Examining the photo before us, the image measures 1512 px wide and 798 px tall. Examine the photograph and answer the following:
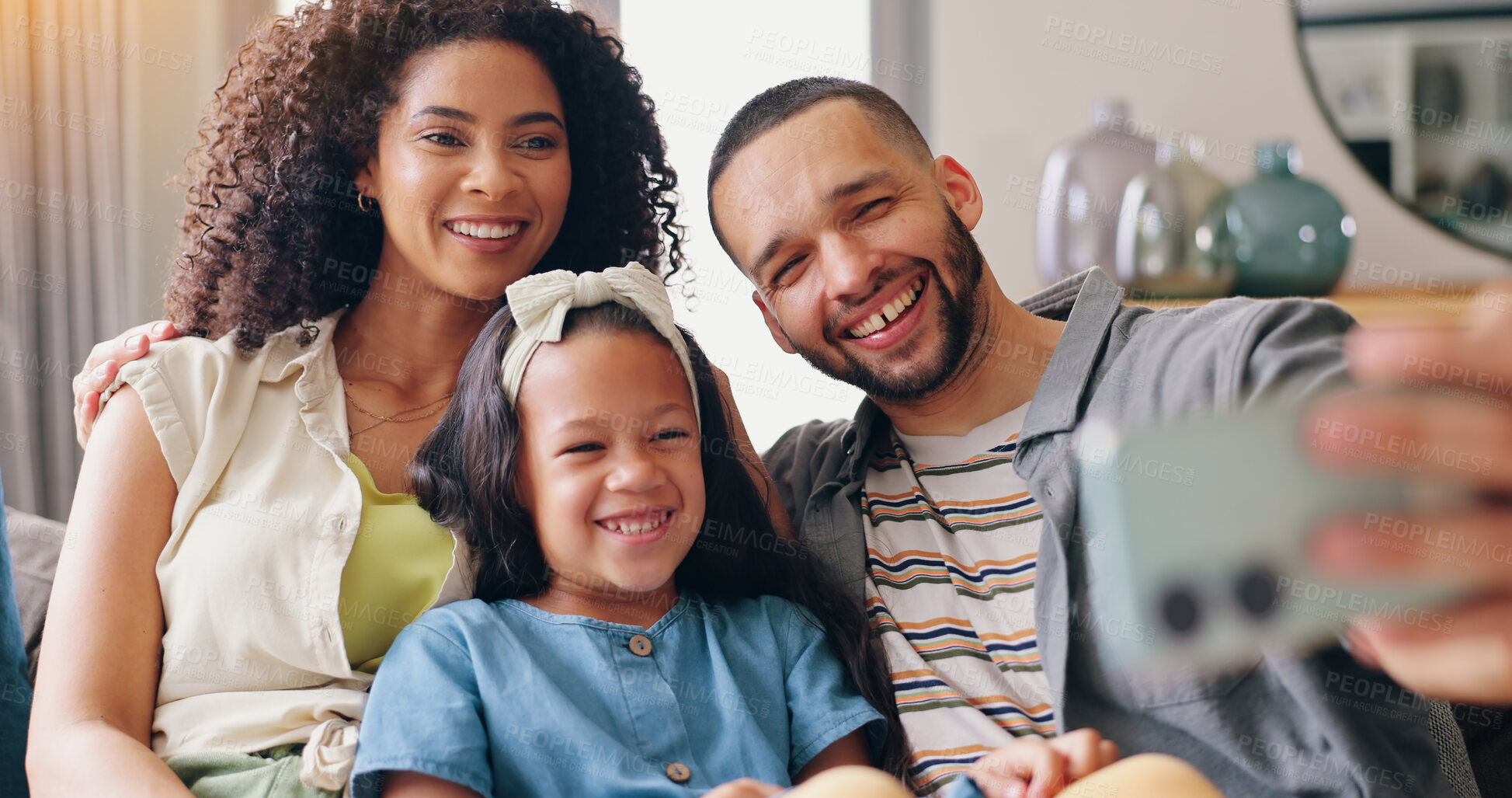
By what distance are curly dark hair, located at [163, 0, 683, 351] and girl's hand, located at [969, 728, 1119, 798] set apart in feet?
3.03

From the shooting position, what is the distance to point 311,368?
1310mm

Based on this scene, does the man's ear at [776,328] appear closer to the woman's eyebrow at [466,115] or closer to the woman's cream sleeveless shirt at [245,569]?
the woman's eyebrow at [466,115]

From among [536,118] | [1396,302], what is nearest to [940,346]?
[536,118]

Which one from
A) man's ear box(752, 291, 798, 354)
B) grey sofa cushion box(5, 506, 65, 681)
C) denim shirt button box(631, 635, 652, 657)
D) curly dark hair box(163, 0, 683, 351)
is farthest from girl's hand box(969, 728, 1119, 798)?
grey sofa cushion box(5, 506, 65, 681)

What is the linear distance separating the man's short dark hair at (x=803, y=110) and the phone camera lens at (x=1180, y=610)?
0.69 meters

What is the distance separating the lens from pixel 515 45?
1.41 m

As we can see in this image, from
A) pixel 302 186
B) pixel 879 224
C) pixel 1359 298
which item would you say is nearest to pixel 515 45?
pixel 302 186

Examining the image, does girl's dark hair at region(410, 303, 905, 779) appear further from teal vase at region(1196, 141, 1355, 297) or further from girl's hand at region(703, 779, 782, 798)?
teal vase at region(1196, 141, 1355, 297)

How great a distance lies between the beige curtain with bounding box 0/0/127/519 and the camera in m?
2.36

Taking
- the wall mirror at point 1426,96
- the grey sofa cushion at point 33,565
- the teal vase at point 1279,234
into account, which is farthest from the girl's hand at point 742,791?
the wall mirror at point 1426,96

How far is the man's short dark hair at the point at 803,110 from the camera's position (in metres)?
1.37

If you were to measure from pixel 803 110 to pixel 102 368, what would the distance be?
2.87 ft

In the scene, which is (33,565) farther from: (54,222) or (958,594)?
(54,222)

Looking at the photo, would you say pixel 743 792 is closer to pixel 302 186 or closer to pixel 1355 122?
pixel 302 186
